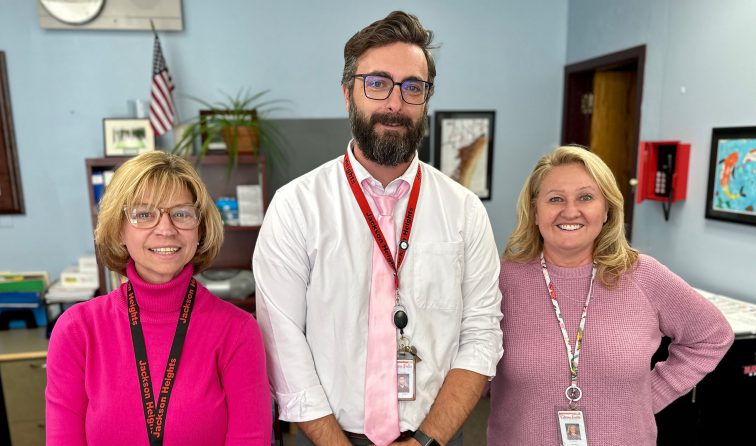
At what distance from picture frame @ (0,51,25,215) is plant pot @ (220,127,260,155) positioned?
1.30m

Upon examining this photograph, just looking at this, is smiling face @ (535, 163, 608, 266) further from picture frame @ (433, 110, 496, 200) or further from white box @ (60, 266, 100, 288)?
white box @ (60, 266, 100, 288)

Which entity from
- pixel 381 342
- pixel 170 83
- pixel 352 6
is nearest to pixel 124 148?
pixel 170 83

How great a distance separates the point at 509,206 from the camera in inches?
149

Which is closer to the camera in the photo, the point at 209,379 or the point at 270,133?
the point at 209,379

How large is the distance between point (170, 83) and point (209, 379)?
8.04ft

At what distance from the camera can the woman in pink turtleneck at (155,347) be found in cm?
116

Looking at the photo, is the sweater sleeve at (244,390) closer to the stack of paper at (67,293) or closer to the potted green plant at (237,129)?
the potted green plant at (237,129)

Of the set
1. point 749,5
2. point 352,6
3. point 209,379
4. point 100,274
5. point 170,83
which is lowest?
point 100,274

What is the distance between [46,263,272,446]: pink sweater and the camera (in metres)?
1.16

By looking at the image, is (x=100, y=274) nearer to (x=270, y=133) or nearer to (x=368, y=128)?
(x=270, y=133)

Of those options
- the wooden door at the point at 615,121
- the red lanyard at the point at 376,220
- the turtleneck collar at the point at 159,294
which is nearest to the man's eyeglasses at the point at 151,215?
the turtleneck collar at the point at 159,294

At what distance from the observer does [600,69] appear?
11.0 feet

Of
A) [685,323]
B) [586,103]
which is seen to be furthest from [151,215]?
[586,103]

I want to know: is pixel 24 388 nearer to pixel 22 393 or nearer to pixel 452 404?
pixel 22 393
